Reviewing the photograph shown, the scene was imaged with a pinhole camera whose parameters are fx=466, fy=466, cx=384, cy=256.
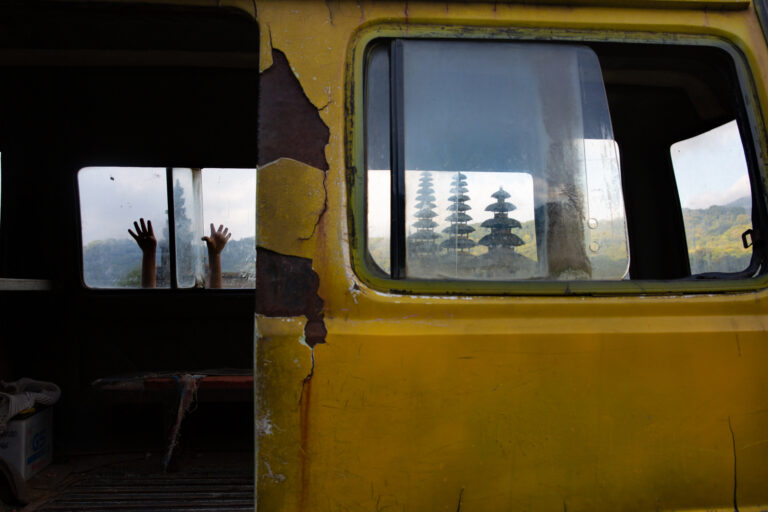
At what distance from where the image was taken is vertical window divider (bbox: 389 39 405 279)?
127cm

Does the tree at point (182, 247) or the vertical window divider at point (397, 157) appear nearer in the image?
the vertical window divider at point (397, 157)

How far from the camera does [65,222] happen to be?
10.8ft

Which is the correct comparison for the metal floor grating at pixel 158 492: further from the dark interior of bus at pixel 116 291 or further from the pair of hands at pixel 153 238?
the pair of hands at pixel 153 238

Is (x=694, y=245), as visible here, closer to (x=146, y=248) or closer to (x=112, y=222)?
(x=146, y=248)

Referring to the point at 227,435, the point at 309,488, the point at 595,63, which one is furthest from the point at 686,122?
the point at 227,435

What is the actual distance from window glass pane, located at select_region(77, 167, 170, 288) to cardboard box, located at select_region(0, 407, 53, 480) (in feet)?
3.08

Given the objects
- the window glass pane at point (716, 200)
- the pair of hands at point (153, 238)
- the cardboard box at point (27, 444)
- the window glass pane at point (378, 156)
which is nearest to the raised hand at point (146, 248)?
the pair of hands at point (153, 238)

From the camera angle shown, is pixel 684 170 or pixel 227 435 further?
pixel 227 435

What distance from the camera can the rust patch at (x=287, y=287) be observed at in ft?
3.93

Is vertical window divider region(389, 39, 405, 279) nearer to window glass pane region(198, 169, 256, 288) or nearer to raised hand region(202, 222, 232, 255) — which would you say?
window glass pane region(198, 169, 256, 288)

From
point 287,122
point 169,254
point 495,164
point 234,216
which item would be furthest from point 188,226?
point 495,164

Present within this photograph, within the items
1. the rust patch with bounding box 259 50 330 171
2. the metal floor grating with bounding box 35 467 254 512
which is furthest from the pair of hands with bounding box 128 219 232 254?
the rust patch with bounding box 259 50 330 171

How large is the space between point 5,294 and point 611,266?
3.68m

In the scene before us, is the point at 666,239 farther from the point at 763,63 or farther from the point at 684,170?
the point at 763,63
